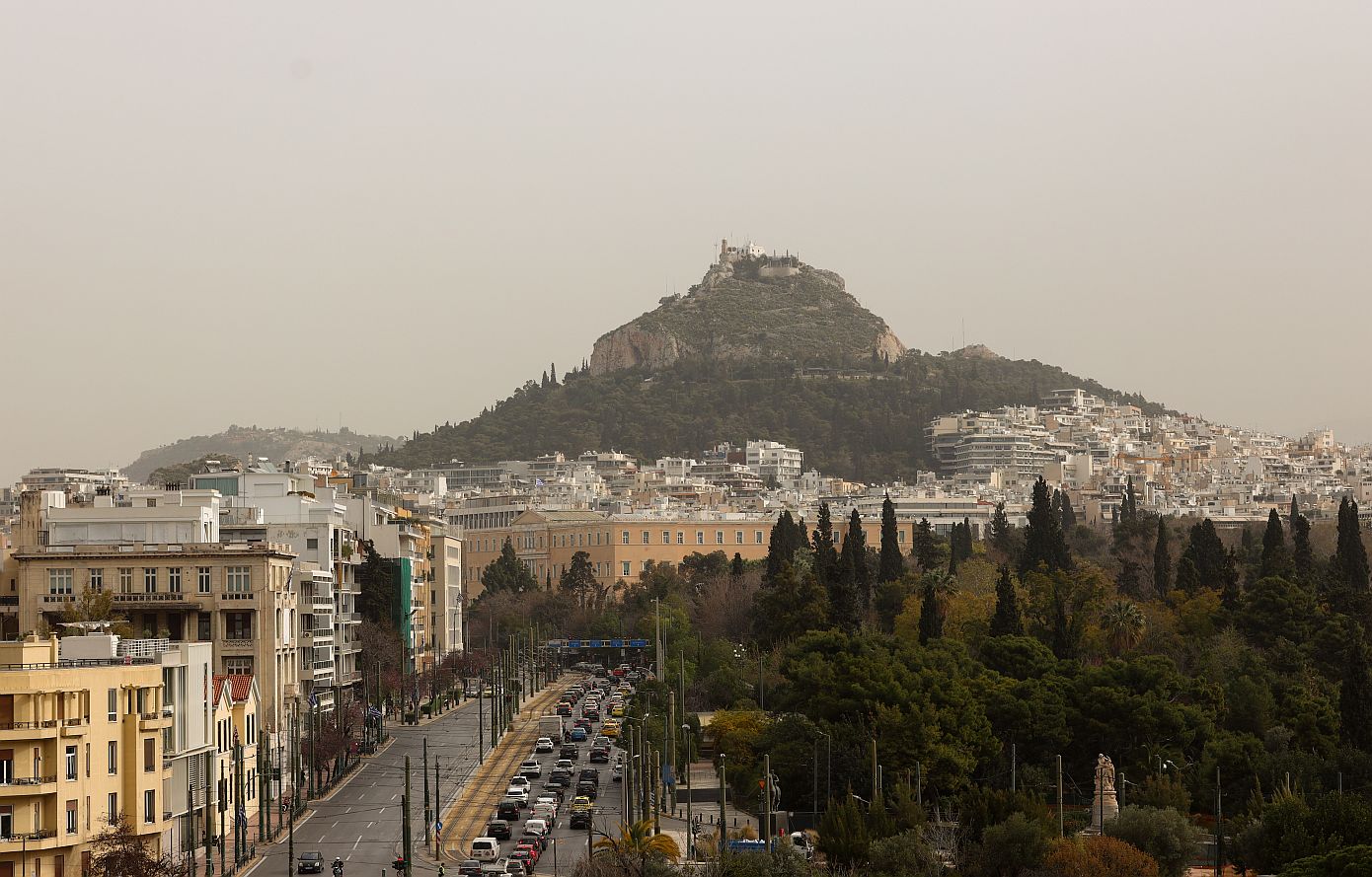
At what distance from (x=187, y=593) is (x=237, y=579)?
7.11ft

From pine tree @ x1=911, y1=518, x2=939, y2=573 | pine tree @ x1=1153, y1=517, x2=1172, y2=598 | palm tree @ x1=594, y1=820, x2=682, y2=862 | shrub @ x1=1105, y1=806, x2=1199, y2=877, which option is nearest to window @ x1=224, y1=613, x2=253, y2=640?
palm tree @ x1=594, y1=820, x2=682, y2=862

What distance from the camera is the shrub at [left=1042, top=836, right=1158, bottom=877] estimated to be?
62.8m

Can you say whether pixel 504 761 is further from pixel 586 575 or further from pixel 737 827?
pixel 586 575

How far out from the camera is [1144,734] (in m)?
84.6

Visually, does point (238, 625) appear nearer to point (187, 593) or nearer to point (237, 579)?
point (237, 579)

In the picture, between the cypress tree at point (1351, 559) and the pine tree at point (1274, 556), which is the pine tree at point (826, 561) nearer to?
the pine tree at point (1274, 556)

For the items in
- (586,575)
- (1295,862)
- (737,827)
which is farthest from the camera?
(586,575)

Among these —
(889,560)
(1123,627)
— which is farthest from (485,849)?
(889,560)

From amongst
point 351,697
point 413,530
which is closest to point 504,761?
point 351,697

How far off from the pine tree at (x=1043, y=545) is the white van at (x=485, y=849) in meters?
57.1

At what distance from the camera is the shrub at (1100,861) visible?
62750mm

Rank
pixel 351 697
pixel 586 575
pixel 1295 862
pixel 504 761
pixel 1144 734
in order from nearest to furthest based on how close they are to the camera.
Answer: pixel 1295 862
pixel 1144 734
pixel 504 761
pixel 351 697
pixel 586 575

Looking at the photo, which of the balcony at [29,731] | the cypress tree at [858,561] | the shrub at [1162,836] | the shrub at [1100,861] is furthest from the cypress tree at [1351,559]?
the balcony at [29,731]

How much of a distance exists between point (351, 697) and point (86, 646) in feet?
143
